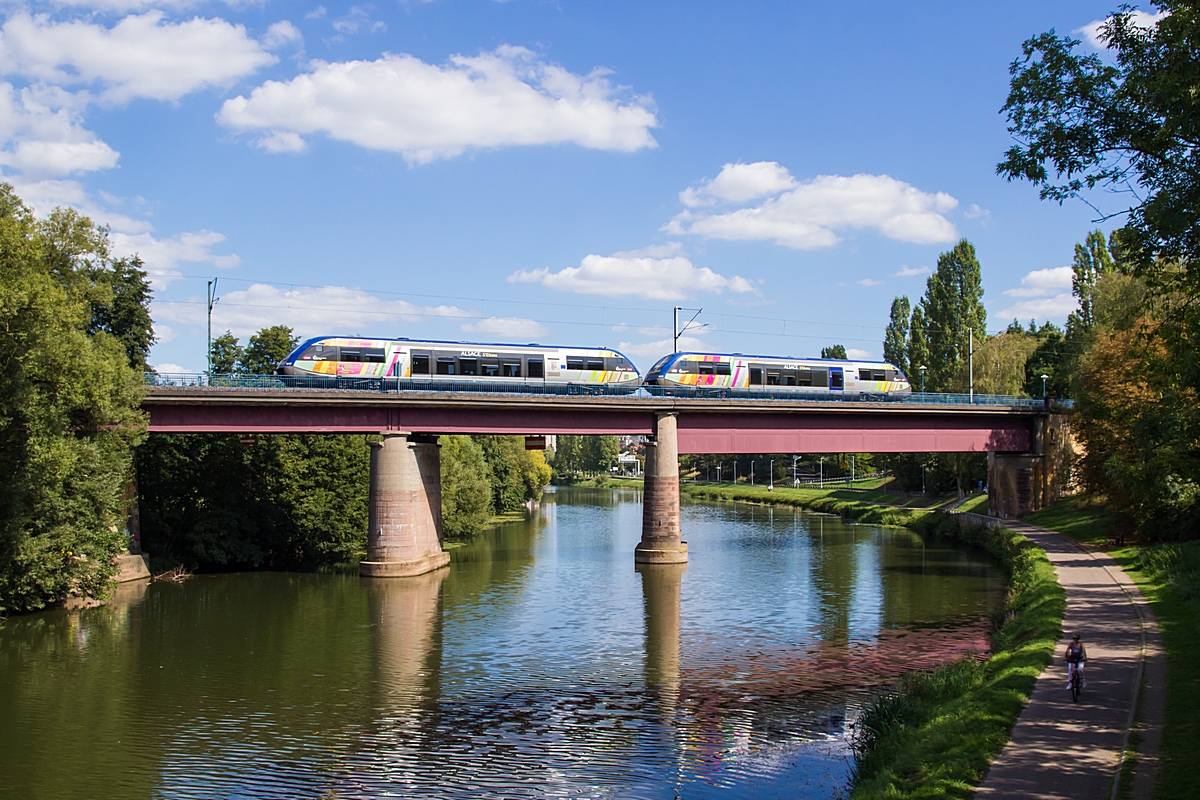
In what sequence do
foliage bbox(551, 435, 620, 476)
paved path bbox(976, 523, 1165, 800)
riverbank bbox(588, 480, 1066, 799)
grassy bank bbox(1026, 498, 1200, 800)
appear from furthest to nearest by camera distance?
foliage bbox(551, 435, 620, 476) → riverbank bbox(588, 480, 1066, 799) → grassy bank bbox(1026, 498, 1200, 800) → paved path bbox(976, 523, 1165, 800)

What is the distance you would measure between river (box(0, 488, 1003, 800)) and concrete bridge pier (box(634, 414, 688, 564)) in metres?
2.05

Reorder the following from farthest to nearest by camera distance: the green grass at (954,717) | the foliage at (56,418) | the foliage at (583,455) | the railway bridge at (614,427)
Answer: the foliage at (583,455)
the railway bridge at (614,427)
the foliage at (56,418)
the green grass at (954,717)

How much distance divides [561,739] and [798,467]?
119m

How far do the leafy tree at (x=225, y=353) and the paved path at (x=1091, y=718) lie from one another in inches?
2329

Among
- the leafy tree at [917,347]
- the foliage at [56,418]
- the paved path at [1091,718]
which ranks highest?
the leafy tree at [917,347]

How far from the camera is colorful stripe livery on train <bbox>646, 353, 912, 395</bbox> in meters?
61.1

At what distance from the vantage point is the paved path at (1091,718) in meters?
15.0

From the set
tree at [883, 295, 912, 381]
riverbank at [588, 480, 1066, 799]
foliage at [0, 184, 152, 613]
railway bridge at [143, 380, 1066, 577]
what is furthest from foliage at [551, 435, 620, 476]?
riverbank at [588, 480, 1066, 799]

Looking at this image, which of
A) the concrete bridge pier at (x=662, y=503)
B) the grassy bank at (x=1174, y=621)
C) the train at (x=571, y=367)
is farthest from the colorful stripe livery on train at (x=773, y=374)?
the grassy bank at (x=1174, y=621)

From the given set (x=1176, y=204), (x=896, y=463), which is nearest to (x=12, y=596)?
(x=1176, y=204)

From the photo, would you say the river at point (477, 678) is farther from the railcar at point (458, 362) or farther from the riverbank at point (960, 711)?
the railcar at point (458, 362)

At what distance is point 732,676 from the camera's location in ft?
95.5

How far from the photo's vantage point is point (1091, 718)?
61.0 ft

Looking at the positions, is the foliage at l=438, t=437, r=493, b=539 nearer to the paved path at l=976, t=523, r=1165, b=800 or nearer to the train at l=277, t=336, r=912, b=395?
the train at l=277, t=336, r=912, b=395
